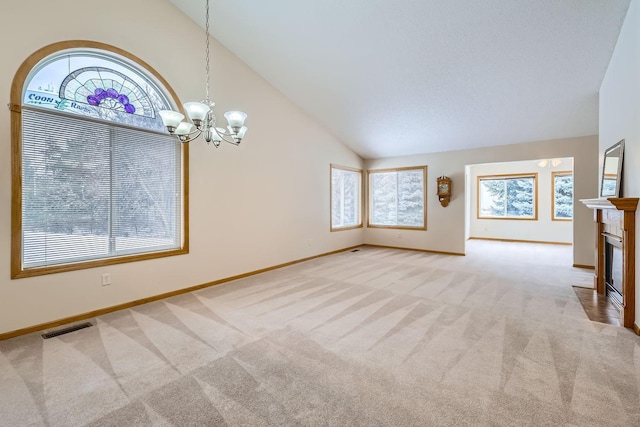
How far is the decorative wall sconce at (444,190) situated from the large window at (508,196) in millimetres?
4008

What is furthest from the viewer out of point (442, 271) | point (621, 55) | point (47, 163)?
point (442, 271)

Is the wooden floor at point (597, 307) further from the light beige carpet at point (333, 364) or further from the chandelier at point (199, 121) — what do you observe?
the chandelier at point (199, 121)

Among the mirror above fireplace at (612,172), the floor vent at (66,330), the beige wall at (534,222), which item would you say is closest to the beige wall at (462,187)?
the mirror above fireplace at (612,172)

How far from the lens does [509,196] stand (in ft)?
30.6

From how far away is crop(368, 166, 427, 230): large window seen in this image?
7.24 metres

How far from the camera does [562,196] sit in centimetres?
852

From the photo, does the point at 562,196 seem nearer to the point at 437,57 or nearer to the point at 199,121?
the point at 437,57

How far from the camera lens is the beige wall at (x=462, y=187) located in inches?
211

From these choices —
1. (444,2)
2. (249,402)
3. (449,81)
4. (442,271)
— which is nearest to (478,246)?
(442,271)

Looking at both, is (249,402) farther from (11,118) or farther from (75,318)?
(11,118)

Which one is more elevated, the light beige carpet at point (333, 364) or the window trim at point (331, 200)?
the window trim at point (331, 200)

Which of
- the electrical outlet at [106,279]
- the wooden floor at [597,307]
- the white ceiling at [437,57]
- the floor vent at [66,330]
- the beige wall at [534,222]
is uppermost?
the white ceiling at [437,57]

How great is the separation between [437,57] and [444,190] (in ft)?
11.2

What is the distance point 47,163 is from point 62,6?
5.33 feet
